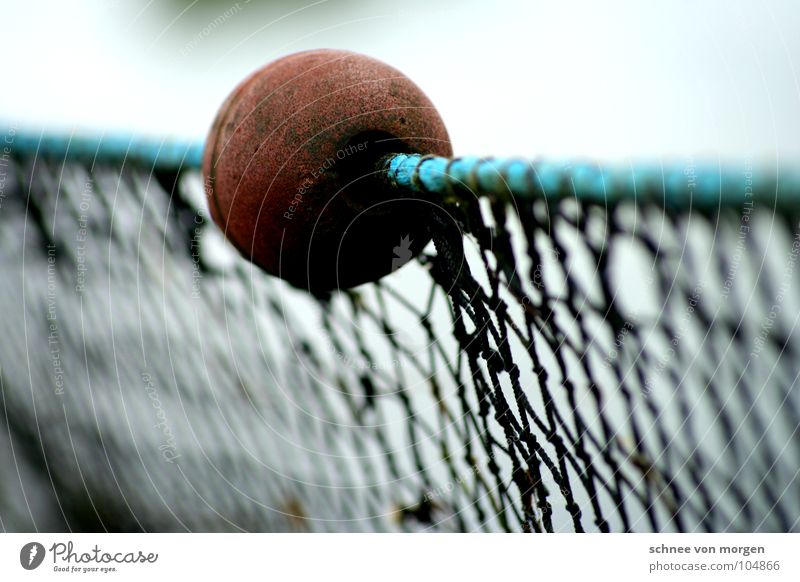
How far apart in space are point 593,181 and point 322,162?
0.59m

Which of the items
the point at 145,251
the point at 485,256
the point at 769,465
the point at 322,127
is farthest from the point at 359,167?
the point at 145,251

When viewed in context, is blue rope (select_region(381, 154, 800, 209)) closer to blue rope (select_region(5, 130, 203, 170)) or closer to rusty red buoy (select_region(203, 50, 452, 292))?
rusty red buoy (select_region(203, 50, 452, 292))

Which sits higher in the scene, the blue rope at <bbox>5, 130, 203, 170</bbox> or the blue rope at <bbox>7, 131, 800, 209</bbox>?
the blue rope at <bbox>5, 130, 203, 170</bbox>

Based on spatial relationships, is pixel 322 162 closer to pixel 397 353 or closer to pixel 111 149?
pixel 397 353

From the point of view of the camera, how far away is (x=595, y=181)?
4.33ft

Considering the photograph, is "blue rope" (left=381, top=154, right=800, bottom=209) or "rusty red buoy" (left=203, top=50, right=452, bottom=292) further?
"rusty red buoy" (left=203, top=50, right=452, bottom=292)

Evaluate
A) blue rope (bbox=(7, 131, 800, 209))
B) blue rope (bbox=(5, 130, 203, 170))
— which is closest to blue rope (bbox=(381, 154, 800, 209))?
blue rope (bbox=(7, 131, 800, 209))

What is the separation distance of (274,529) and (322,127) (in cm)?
197

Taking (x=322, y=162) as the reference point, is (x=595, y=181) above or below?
below

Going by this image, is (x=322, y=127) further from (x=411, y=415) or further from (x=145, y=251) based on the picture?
(x=145, y=251)

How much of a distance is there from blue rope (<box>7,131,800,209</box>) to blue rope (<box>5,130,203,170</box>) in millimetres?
1082

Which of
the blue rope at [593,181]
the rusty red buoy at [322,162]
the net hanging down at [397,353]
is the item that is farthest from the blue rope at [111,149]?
the blue rope at [593,181]

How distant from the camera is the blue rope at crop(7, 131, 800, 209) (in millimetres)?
1136

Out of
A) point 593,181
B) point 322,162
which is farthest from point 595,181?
point 322,162
